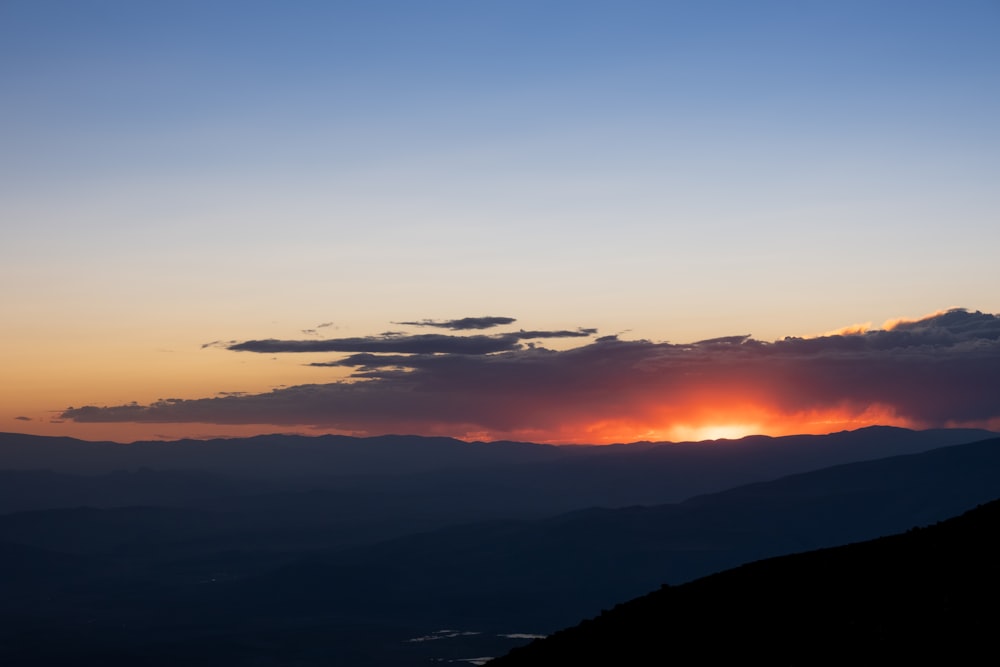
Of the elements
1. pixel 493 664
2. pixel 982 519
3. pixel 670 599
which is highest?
pixel 982 519

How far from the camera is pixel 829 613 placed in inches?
1549

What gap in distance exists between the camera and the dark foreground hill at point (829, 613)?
109ft

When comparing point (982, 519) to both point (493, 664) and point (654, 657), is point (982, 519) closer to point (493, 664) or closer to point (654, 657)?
point (654, 657)

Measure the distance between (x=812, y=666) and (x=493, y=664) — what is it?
22.2 m

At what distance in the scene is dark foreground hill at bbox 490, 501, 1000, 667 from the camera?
33250 mm

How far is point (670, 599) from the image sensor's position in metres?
50.0

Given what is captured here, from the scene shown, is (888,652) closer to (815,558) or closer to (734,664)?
(734,664)

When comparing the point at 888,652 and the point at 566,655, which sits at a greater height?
the point at 888,652

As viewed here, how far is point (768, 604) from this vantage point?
142ft

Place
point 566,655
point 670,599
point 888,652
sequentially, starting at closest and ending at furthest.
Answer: point 888,652, point 566,655, point 670,599

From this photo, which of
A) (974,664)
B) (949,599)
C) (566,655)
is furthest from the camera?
(566,655)

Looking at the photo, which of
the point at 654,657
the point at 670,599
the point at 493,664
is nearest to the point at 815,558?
the point at 670,599


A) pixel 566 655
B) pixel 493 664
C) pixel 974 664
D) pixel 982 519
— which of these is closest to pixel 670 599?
pixel 566 655

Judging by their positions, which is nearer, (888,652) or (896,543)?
(888,652)
